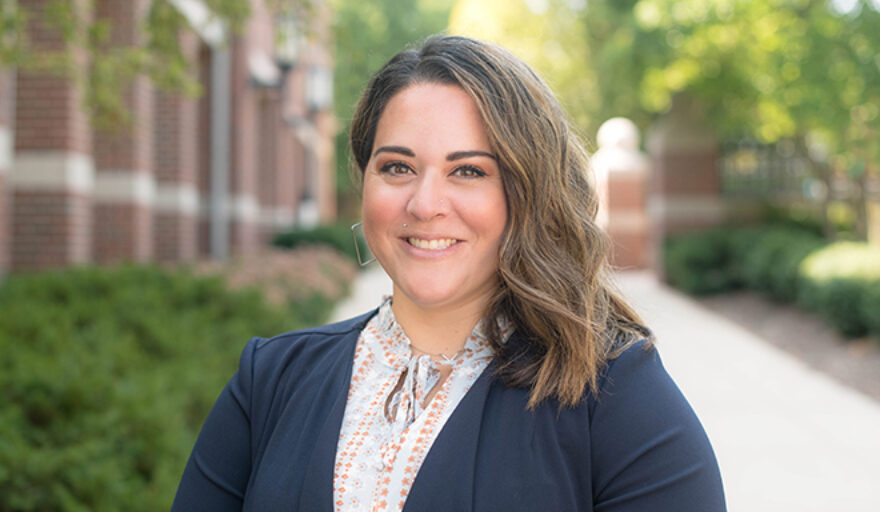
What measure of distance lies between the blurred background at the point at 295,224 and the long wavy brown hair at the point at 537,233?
336 mm

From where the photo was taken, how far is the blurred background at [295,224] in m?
4.14

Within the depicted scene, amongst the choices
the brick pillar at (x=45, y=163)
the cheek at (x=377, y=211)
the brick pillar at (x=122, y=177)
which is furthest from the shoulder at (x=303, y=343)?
the brick pillar at (x=122, y=177)

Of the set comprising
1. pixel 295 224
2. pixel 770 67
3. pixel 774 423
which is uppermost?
pixel 770 67

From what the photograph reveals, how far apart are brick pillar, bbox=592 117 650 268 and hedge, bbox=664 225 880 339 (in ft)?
11.3

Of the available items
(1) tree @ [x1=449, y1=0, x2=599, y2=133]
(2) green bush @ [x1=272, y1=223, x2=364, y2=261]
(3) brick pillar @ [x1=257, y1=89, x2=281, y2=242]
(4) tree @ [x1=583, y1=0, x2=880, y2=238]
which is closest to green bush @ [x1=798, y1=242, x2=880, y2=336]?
(4) tree @ [x1=583, y1=0, x2=880, y2=238]

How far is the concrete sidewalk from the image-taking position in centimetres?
554

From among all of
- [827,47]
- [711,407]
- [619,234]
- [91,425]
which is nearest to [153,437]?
[91,425]

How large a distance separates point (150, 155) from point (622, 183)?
469 inches

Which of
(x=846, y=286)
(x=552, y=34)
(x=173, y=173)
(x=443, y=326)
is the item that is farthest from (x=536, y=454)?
(x=552, y=34)

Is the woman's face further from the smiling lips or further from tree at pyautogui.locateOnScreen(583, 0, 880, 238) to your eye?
tree at pyautogui.locateOnScreen(583, 0, 880, 238)

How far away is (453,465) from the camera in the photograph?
1.64 meters

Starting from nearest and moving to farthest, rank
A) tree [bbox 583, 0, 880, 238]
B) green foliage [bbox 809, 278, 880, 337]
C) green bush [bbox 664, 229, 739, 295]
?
1. green foliage [bbox 809, 278, 880, 337]
2. tree [bbox 583, 0, 880, 238]
3. green bush [bbox 664, 229, 739, 295]

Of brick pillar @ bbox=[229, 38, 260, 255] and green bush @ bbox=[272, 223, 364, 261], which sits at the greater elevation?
brick pillar @ bbox=[229, 38, 260, 255]

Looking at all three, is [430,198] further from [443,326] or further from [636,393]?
[636,393]
